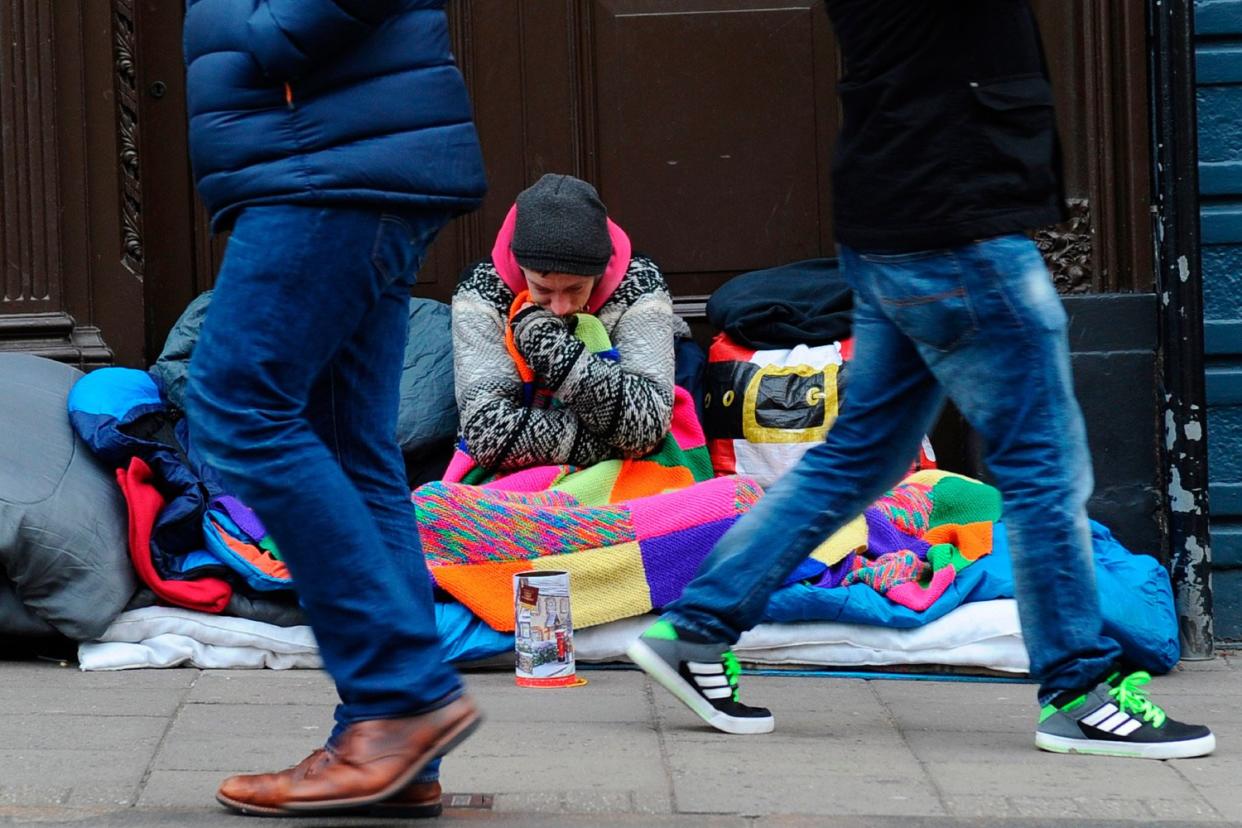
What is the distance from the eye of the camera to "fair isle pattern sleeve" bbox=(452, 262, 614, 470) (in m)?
4.30

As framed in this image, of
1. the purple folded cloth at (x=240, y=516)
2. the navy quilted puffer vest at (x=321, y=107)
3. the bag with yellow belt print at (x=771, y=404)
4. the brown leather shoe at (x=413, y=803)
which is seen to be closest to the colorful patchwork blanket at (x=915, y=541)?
the bag with yellow belt print at (x=771, y=404)

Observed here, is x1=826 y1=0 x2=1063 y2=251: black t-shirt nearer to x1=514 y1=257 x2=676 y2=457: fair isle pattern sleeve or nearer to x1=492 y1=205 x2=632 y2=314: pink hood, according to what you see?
A: x1=514 y1=257 x2=676 y2=457: fair isle pattern sleeve

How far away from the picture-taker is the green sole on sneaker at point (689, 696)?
3156mm

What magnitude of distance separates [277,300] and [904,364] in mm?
1256

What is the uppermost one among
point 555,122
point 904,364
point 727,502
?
point 555,122

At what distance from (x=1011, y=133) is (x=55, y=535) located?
7.65ft

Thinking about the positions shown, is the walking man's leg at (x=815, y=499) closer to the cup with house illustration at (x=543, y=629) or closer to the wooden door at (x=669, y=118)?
the cup with house illustration at (x=543, y=629)

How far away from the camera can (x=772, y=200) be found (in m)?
5.09

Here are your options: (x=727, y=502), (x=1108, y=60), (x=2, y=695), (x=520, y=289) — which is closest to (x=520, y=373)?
(x=520, y=289)

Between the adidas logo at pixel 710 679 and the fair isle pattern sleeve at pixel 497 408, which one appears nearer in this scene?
the adidas logo at pixel 710 679

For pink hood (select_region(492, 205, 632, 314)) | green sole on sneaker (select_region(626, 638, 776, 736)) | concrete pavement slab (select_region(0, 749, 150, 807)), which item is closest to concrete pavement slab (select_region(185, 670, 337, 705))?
concrete pavement slab (select_region(0, 749, 150, 807))

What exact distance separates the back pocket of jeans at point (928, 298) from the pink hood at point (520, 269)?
61.4 inches

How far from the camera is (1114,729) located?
3.10 meters

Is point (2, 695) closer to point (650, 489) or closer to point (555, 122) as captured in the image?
point (650, 489)
